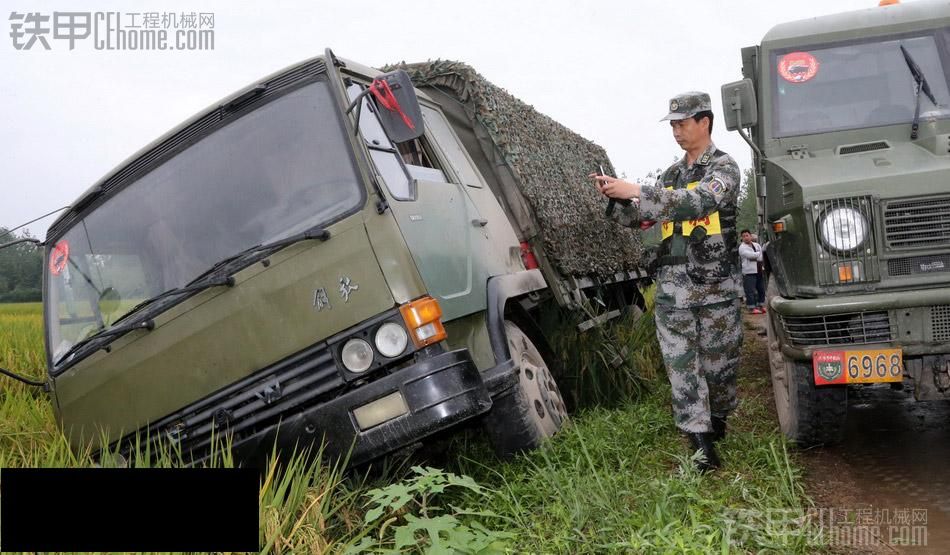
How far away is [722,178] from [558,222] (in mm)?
1575

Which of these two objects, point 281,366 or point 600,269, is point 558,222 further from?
point 281,366

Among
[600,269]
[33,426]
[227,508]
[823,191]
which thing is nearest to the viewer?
[227,508]

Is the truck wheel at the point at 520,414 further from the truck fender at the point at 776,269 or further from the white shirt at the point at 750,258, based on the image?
the white shirt at the point at 750,258

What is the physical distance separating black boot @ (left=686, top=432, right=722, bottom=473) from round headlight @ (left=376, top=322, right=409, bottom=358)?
1687 mm

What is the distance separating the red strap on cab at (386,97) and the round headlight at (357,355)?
0.91 metres

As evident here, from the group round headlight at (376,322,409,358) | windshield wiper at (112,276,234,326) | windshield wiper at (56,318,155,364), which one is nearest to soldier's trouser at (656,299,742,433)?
round headlight at (376,322,409,358)

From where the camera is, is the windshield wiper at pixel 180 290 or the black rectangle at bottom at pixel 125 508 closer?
the black rectangle at bottom at pixel 125 508

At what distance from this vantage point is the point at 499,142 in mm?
5133

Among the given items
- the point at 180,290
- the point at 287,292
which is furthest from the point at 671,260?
the point at 180,290

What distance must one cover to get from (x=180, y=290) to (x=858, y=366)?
2.98m

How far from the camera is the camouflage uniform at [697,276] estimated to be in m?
4.15

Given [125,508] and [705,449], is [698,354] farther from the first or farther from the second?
[125,508]

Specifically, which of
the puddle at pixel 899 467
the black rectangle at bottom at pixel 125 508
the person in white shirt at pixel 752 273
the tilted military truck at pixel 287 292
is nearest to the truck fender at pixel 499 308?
the tilted military truck at pixel 287 292

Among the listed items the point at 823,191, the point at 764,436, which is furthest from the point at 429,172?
the point at 764,436
